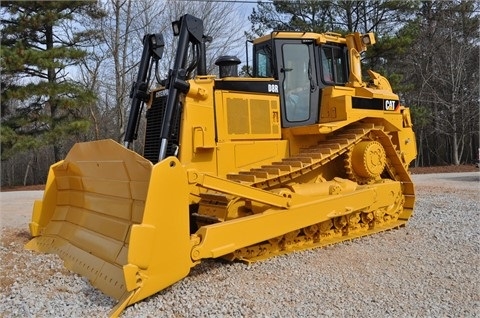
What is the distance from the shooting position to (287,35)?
6.32m

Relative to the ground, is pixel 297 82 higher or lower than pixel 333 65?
lower

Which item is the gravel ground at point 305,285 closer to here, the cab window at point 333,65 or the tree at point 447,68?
the cab window at point 333,65

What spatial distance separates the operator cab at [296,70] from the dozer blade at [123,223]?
8.54 feet

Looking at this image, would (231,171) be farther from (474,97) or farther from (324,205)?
(474,97)

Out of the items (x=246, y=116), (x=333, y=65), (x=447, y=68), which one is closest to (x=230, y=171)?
(x=246, y=116)

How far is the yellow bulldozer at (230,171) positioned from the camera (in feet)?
13.8

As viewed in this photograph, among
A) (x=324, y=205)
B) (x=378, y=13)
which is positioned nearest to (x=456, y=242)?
(x=324, y=205)

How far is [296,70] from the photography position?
6.38m

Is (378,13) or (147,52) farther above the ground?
(378,13)

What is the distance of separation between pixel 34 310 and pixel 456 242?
17.0 ft

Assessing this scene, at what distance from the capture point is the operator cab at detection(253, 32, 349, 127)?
627 cm

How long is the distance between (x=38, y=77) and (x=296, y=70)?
1591cm

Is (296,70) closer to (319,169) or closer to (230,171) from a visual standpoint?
(319,169)

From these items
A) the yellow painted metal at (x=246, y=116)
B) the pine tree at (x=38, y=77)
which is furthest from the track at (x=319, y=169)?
the pine tree at (x=38, y=77)
